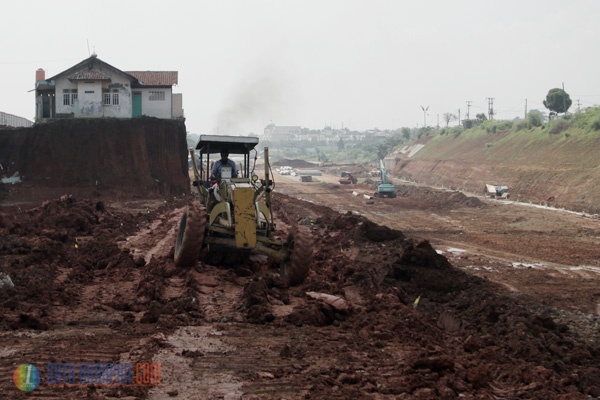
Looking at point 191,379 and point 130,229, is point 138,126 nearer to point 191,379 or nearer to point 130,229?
point 130,229

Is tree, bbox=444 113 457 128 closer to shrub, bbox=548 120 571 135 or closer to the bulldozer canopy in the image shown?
shrub, bbox=548 120 571 135

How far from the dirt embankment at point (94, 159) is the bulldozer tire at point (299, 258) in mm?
27317

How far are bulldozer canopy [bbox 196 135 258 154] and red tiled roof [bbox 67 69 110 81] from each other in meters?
32.6

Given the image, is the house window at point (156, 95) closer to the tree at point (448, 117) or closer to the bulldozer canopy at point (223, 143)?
the bulldozer canopy at point (223, 143)

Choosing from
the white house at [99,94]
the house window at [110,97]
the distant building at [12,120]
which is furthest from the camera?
the distant building at [12,120]

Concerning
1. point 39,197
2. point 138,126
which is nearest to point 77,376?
point 39,197

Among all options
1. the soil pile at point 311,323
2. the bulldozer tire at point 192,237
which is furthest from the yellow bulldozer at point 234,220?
the soil pile at point 311,323

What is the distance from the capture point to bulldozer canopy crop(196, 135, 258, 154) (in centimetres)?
1466

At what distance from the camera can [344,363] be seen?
27.1ft

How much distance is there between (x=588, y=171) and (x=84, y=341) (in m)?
38.7

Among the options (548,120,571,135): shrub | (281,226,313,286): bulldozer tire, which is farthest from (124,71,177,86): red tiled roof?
(281,226,313,286): bulldozer tire

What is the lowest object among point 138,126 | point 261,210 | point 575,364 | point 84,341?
point 575,364

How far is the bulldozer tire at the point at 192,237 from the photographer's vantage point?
518 inches

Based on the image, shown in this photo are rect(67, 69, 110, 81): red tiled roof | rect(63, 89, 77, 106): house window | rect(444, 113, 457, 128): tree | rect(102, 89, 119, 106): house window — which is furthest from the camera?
rect(444, 113, 457, 128): tree
